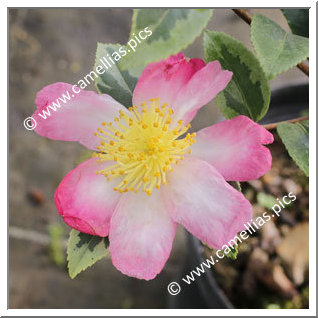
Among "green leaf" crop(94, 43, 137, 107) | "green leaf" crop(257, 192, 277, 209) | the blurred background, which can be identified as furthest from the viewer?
the blurred background

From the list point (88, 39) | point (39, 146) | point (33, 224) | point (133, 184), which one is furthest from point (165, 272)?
point (133, 184)

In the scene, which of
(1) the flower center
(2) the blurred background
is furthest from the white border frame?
(2) the blurred background

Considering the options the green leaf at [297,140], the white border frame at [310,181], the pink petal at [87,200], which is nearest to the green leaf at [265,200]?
the white border frame at [310,181]

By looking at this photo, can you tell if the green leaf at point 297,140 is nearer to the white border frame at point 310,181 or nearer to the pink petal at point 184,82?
the white border frame at point 310,181

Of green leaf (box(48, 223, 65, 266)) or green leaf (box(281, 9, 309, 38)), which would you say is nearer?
green leaf (box(281, 9, 309, 38))

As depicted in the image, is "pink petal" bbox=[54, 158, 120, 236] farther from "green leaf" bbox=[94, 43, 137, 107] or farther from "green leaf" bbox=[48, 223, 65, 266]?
"green leaf" bbox=[48, 223, 65, 266]

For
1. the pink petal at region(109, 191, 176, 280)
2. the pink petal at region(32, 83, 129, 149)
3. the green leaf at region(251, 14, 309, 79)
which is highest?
the green leaf at region(251, 14, 309, 79)

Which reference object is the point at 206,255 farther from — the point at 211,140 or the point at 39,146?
the point at 39,146

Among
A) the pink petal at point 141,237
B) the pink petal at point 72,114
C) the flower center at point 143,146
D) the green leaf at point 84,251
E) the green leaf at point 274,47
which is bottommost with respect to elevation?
the green leaf at point 84,251
